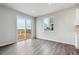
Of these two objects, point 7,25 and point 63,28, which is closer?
point 7,25

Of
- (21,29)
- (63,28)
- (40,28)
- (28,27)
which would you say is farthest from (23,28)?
(63,28)

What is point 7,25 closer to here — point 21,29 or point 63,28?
point 21,29

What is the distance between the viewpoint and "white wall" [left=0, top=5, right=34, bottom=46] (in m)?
4.91

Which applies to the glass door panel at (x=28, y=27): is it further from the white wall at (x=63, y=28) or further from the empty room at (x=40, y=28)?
the white wall at (x=63, y=28)

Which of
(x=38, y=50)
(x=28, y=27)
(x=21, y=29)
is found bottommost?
(x=38, y=50)

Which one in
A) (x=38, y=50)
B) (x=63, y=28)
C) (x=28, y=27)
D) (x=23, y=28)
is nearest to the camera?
(x=38, y=50)

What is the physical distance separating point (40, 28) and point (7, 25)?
11.7 feet

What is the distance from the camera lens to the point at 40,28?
327 inches

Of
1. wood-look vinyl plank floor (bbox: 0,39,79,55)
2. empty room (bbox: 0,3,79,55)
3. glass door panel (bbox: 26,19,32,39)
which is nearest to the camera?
wood-look vinyl plank floor (bbox: 0,39,79,55)

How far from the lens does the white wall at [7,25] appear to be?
491cm

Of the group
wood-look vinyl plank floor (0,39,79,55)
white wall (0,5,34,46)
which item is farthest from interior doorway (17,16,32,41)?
wood-look vinyl plank floor (0,39,79,55)

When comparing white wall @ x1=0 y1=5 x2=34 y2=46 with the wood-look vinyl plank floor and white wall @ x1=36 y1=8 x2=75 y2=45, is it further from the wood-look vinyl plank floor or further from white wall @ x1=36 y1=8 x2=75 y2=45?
white wall @ x1=36 y1=8 x2=75 y2=45

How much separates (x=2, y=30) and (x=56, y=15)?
3.77 meters

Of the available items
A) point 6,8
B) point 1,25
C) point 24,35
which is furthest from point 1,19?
point 24,35
